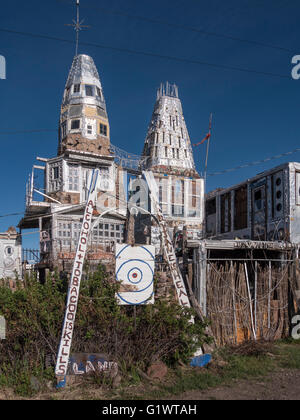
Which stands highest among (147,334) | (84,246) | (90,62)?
(90,62)

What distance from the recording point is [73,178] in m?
24.8

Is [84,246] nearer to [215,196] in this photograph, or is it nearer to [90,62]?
[215,196]

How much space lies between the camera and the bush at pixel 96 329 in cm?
723

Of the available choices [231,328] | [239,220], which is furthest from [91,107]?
[231,328]

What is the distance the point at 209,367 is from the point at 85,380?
2726 millimetres

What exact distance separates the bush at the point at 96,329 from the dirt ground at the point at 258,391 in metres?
1.15

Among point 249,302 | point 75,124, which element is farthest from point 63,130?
point 249,302

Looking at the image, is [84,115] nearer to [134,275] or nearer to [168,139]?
[168,139]

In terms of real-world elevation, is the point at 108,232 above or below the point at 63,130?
below

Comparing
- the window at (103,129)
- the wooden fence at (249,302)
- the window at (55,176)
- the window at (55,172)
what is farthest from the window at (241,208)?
the window at (55,172)

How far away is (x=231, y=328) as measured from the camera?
399 inches

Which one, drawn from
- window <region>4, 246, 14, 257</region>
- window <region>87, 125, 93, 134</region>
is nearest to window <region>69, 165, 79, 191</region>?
window <region>87, 125, 93, 134</region>

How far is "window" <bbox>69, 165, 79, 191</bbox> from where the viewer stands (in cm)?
2459

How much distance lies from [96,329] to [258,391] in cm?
330
